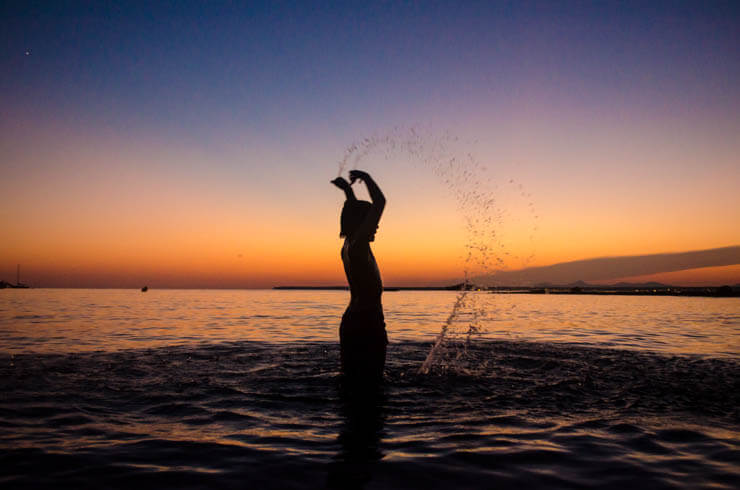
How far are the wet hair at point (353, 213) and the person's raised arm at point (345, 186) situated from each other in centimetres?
6

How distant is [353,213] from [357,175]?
0.71 meters

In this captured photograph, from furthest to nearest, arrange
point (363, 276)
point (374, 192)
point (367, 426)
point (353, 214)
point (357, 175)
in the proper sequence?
1. point (353, 214)
2. point (363, 276)
3. point (357, 175)
4. point (374, 192)
5. point (367, 426)

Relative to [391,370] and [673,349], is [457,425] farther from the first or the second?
[673,349]

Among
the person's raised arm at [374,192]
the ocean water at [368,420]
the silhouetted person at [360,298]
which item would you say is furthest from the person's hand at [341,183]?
the ocean water at [368,420]

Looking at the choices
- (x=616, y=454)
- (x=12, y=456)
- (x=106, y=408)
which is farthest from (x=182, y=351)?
(x=616, y=454)

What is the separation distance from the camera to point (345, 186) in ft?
26.4

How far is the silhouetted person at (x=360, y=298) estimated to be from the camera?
782cm

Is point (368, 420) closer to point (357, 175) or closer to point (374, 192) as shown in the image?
point (374, 192)

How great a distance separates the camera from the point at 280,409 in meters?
7.63

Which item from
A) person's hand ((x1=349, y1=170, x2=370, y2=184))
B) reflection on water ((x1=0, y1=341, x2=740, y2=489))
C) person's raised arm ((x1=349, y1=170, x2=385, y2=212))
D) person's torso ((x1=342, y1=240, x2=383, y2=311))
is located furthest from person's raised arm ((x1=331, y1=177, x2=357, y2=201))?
reflection on water ((x1=0, y1=341, x2=740, y2=489))

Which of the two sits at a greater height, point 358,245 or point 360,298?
point 358,245

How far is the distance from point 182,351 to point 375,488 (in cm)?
1146

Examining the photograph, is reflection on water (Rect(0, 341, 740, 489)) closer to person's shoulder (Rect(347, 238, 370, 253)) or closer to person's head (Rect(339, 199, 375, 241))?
person's shoulder (Rect(347, 238, 370, 253))

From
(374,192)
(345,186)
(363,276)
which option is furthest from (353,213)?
(363,276)
